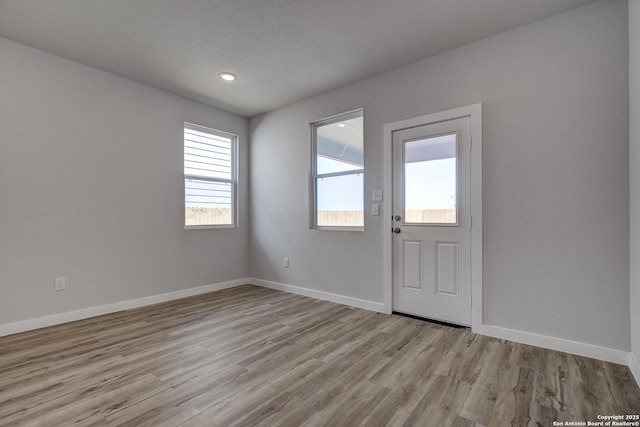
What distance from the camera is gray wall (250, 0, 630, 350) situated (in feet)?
7.27

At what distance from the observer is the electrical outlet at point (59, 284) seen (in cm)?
303

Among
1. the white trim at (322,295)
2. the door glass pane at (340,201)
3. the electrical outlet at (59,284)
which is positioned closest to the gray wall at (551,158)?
the door glass pane at (340,201)

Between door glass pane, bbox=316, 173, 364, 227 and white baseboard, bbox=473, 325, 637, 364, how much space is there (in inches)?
65.9

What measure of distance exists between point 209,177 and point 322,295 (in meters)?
2.29

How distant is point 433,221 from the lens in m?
3.07

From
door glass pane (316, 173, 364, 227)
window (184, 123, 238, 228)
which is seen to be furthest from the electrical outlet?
door glass pane (316, 173, 364, 227)

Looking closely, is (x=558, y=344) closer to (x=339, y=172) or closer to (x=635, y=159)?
(x=635, y=159)

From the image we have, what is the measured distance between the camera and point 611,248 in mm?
2223

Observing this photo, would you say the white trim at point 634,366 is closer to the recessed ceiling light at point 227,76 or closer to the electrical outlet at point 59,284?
the recessed ceiling light at point 227,76

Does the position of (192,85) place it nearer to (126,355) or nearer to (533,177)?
(126,355)

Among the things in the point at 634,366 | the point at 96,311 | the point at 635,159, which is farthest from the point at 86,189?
the point at 634,366

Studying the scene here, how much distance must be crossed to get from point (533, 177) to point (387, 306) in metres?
1.84

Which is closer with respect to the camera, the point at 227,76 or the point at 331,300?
the point at 227,76

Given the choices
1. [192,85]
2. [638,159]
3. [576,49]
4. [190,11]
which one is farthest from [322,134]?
[638,159]
